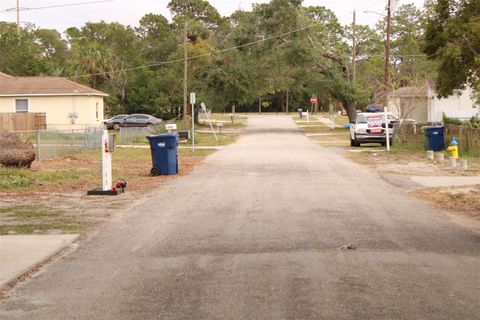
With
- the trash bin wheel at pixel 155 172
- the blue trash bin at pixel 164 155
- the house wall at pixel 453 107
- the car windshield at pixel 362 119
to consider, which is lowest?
the trash bin wheel at pixel 155 172

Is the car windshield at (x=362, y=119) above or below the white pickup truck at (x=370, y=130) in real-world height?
above

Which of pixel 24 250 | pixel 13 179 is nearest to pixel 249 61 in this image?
pixel 13 179

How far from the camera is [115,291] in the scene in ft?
22.4

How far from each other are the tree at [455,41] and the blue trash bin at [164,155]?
25.2 ft

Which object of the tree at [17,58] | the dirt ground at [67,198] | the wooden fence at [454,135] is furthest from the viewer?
the tree at [17,58]

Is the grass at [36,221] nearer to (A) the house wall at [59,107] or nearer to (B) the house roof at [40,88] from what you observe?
(A) the house wall at [59,107]

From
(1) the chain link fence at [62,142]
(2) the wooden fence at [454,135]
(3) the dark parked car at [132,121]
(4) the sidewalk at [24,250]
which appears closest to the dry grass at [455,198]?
(4) the sidewalk at [24,250]

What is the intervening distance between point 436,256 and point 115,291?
13.2ft

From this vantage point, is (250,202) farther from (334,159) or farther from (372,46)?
(372,46)

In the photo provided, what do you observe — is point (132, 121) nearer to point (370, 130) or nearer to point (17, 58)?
point (17, 58)

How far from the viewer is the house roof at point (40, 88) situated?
1708 inches

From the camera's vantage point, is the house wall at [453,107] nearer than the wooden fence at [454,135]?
No

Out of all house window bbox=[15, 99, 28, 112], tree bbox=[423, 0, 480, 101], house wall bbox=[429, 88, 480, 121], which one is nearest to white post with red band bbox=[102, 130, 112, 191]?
tree bbox=[423, 0, 480, 101]

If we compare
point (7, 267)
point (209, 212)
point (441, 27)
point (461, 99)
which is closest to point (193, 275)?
point (7, 267)
